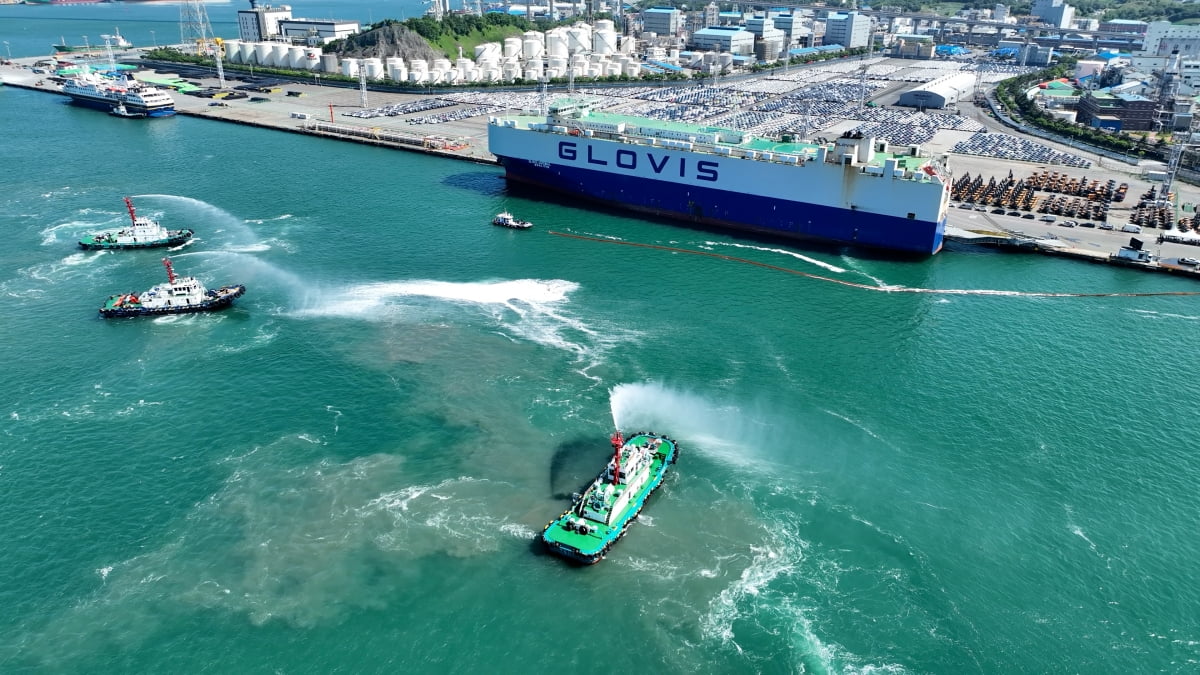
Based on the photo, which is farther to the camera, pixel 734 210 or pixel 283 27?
pixel 283 27

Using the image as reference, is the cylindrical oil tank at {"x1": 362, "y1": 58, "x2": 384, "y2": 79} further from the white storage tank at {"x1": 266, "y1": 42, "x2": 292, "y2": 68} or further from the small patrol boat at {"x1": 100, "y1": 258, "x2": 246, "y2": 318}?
the small patrol boat at {"x1": 100, "y1": 258, "x2": 246, "y2": 318}

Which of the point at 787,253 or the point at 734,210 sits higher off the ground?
the point at 734,210

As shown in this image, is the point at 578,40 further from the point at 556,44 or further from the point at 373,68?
the point at 373,68

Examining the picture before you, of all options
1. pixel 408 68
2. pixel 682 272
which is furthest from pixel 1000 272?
pixel 408 68

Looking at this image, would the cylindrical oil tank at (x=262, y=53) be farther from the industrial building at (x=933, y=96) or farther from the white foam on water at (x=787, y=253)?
the white foam on water at (x=787, y=253)

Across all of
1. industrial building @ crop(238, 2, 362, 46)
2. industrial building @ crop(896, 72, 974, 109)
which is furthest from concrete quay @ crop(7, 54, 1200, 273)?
industrial building @ crop(238, 2, 362, 46)

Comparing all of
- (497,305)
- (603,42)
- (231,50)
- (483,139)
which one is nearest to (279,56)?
(231,50)

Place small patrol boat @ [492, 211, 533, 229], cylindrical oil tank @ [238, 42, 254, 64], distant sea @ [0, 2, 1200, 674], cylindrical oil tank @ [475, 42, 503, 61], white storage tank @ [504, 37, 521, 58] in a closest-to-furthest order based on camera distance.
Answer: distant sea @ [0, 2, 1200, 674]
small patrol boat @ [492, 211, 533, 229]
cylindrical oil tank @ [238, 42, 254, 64]
cylindrical oil tank @ [475, 42, 503, 61]
white storage tank @ [504, 37, 521, 58]
